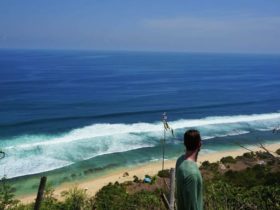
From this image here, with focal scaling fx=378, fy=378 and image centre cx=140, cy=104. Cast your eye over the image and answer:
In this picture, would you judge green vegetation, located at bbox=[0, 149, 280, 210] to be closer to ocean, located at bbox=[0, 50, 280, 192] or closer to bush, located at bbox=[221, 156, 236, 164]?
bush, located at bbox=[221, 156, 236, 164]

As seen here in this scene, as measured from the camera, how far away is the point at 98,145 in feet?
117

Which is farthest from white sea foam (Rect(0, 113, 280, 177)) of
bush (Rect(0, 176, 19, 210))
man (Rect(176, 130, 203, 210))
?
man (Rect(176, 130, 203, 210))

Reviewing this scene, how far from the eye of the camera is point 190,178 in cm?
460

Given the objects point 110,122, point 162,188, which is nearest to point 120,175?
point 162,188

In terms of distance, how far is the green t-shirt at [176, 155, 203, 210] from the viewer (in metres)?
4.61

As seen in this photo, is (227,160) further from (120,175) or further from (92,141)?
(92,141)

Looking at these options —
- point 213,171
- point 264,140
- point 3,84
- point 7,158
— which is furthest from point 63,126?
point 3,84

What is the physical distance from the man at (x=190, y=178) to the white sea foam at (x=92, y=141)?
25324 millimetres

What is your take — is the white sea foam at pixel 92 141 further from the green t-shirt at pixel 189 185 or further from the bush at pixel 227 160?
the green t-shirt at pixel 189 185

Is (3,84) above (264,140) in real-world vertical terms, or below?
above

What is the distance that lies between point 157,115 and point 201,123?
6.04m

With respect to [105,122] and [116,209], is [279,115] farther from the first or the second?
[116,209]

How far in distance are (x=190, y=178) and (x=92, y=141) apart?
1293 inches

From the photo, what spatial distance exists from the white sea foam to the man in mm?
25324
